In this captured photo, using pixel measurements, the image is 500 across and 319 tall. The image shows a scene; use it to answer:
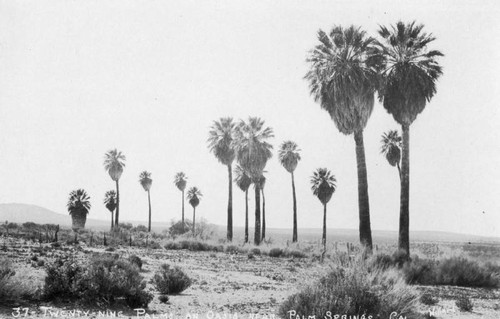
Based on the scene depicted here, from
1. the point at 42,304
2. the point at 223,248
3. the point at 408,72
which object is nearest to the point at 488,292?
the point at 408,72

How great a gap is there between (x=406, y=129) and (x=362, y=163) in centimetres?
357

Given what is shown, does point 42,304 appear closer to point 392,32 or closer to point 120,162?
point 392,32

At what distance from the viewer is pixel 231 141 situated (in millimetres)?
52156

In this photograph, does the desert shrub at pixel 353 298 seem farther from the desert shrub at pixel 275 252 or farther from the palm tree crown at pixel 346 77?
the desert shrub at pixel 275 252

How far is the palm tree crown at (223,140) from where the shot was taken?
53031mm

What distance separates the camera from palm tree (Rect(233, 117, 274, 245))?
47750 mm

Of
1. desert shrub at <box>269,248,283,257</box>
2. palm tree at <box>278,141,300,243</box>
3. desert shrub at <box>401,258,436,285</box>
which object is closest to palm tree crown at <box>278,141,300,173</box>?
palm tree at <box>278,141,300,243</box>

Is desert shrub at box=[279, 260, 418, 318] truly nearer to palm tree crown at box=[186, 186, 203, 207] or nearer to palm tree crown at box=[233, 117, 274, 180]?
palm tree crown at box=[233, 117, 274, 180]

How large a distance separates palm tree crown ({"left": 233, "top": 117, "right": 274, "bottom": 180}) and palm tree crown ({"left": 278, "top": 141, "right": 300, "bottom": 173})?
1210 centimetres

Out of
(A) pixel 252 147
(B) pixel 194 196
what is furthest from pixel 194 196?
(A) pixel 252 147

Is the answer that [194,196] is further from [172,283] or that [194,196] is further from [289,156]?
[172,283]

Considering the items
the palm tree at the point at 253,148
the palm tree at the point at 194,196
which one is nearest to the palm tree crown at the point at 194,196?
the palm tree at the point at 194,196

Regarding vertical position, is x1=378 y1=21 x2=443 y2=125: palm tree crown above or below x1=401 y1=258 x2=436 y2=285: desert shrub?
above

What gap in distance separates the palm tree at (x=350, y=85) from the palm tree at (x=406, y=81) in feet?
3.05
